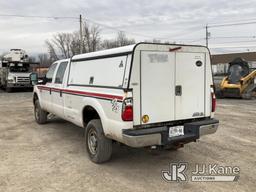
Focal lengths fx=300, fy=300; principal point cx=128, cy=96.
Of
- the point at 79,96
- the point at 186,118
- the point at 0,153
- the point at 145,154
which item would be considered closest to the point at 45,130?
the point at 0,153

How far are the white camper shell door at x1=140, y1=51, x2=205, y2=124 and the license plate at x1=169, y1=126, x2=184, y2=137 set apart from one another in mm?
167

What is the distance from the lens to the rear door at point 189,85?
5.21 meters

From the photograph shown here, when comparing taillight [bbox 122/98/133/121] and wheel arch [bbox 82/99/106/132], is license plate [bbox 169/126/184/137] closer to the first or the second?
taillight [bbox 122/98/133/121]

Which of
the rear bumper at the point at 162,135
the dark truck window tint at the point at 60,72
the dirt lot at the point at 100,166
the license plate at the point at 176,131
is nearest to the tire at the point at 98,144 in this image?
the dirt lot at the point at 100,166

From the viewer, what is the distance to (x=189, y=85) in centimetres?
533

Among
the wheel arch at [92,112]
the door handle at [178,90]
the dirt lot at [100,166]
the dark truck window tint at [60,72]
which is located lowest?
the dirt lot at [100,166]

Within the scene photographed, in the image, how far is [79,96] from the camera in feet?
20.3

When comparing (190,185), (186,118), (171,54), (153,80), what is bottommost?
(190,185)

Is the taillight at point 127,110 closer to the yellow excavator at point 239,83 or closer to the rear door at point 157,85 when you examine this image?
the rear door at point 157,85

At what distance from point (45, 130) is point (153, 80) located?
4.93 metres

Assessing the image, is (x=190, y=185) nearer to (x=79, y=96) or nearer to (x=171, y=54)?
(x=171, y=54)

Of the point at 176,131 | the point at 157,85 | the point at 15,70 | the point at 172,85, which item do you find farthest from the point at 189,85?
the point at 15,70

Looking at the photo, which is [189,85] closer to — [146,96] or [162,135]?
[146,96]

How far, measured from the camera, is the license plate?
199 inches
